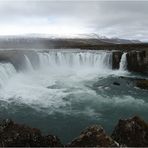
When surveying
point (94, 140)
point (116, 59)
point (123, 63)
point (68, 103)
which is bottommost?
point (68, 103)

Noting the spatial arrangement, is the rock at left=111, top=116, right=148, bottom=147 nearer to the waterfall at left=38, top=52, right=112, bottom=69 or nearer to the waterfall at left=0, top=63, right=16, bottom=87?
the waterfall at left=0, top=63, right=16, bottom=87

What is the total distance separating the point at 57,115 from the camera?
13.7 m

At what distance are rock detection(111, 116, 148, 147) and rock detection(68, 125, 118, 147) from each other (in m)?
0.92

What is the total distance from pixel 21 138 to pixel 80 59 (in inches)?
980

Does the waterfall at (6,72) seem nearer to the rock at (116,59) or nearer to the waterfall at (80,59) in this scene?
the waterfall at (80,59)

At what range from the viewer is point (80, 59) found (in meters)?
32.2

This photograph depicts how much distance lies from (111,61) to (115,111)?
1759cm

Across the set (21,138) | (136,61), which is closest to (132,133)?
(21,138)

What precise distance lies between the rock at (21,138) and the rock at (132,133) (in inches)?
82.8

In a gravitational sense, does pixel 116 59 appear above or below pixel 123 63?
above

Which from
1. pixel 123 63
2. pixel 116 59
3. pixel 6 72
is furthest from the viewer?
pixel 116 59

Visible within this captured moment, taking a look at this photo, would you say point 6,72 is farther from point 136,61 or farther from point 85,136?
point 85,136

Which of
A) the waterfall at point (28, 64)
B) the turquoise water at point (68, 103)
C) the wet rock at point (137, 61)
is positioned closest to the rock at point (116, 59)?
the wet rock at point (137, 61)

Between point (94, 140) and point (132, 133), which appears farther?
point (132, 133)
